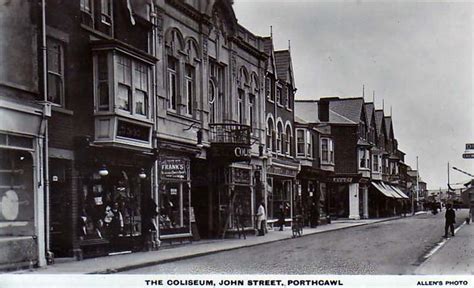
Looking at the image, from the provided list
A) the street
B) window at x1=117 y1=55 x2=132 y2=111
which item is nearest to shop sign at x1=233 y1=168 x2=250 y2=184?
the street

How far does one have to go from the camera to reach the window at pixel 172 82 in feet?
54.1

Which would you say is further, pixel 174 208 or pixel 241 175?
pixel 241 175

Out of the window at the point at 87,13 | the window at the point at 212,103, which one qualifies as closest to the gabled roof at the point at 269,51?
the window at the point at 212,103

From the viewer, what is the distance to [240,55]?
69.9ft

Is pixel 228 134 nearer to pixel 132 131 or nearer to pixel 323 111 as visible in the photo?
pixel 132 131

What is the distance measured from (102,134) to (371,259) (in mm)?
5757

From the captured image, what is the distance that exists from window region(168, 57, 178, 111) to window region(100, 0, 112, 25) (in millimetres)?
3384

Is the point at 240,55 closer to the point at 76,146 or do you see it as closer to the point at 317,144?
the point at 76,146

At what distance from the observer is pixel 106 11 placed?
520 inches

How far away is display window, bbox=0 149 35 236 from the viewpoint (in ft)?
31.1

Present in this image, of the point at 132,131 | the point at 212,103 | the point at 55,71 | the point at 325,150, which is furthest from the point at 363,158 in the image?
the point at 55,71

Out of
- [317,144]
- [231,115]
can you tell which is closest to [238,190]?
[231,115]

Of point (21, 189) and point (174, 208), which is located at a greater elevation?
point (21, 189)

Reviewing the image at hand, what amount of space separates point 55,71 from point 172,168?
5.34 meters
